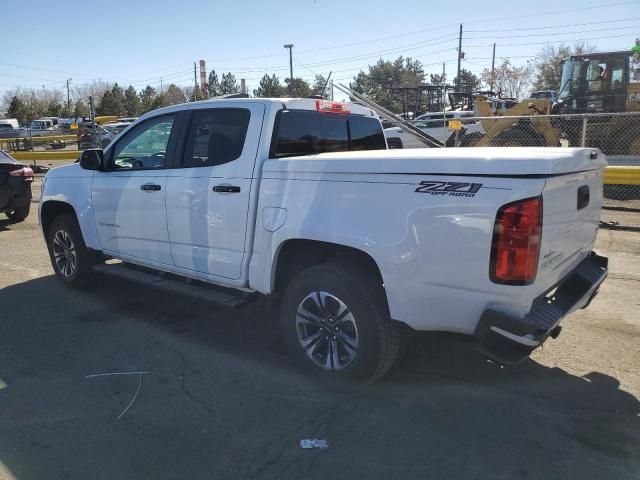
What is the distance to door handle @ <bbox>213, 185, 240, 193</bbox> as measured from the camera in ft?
12.8

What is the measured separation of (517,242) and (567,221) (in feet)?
2.06

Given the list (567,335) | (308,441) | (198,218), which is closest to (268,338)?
(198,218)

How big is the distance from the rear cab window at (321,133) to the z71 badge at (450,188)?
4.58 feet

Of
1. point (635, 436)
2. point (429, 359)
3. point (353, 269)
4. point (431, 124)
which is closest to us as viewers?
point (635, 436)

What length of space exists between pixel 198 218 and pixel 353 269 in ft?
4.85

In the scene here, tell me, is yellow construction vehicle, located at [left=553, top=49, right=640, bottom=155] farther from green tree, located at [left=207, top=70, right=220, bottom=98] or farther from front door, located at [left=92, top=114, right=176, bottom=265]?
green tree, located at [left=207, top=70, right=220, bottom=98]

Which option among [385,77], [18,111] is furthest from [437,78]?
[18,111]

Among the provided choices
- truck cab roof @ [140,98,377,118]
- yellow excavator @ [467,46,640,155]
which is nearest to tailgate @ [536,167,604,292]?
truck cab roof @ [140,98,377,118]

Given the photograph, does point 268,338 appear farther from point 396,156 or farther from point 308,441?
point 396,156

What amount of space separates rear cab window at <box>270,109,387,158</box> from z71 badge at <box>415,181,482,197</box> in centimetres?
140

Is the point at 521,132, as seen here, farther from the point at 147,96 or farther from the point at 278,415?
the point at 147,96

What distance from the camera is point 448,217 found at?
2.84 metres

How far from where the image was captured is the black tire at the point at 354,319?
3.30 metres

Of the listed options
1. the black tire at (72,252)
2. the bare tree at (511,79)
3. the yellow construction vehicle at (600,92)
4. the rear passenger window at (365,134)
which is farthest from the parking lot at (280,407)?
the bare tree at (511,79)
